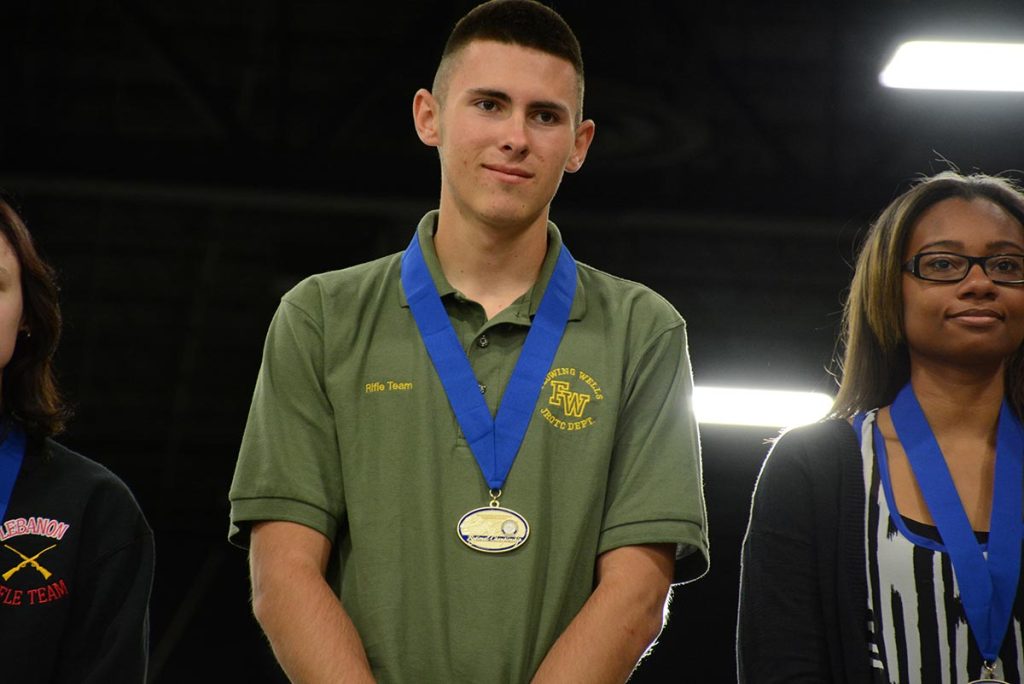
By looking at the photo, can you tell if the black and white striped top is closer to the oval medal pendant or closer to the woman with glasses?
the woman with glasses

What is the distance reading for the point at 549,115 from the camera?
260cm

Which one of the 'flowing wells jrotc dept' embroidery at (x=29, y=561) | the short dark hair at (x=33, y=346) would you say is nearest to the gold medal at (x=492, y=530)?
the 'flowing wells jrotc dept' embroidery at (x=29, y=561)

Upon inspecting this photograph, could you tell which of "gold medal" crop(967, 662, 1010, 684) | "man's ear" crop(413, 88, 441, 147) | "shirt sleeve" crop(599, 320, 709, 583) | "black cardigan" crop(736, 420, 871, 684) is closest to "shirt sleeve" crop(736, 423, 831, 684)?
"black cardigan" crop(736, 420, 871, 684)

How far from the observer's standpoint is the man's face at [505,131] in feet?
8.31

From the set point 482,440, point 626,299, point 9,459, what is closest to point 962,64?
point 626,299

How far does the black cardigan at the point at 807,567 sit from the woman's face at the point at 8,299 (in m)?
1.45

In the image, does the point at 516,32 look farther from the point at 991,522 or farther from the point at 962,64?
the point at 962,64

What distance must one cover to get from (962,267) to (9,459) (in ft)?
6.08

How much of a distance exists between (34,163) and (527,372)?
510cm

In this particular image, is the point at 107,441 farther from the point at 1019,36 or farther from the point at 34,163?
the point at 1019,36

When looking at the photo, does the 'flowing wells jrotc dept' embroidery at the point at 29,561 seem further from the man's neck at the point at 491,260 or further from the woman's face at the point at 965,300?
the woman's face at the point at 965,300

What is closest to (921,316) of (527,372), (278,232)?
(527,372)

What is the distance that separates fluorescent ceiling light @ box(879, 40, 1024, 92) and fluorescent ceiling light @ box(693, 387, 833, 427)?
8.50ft

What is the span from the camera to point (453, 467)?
241 centimetres
